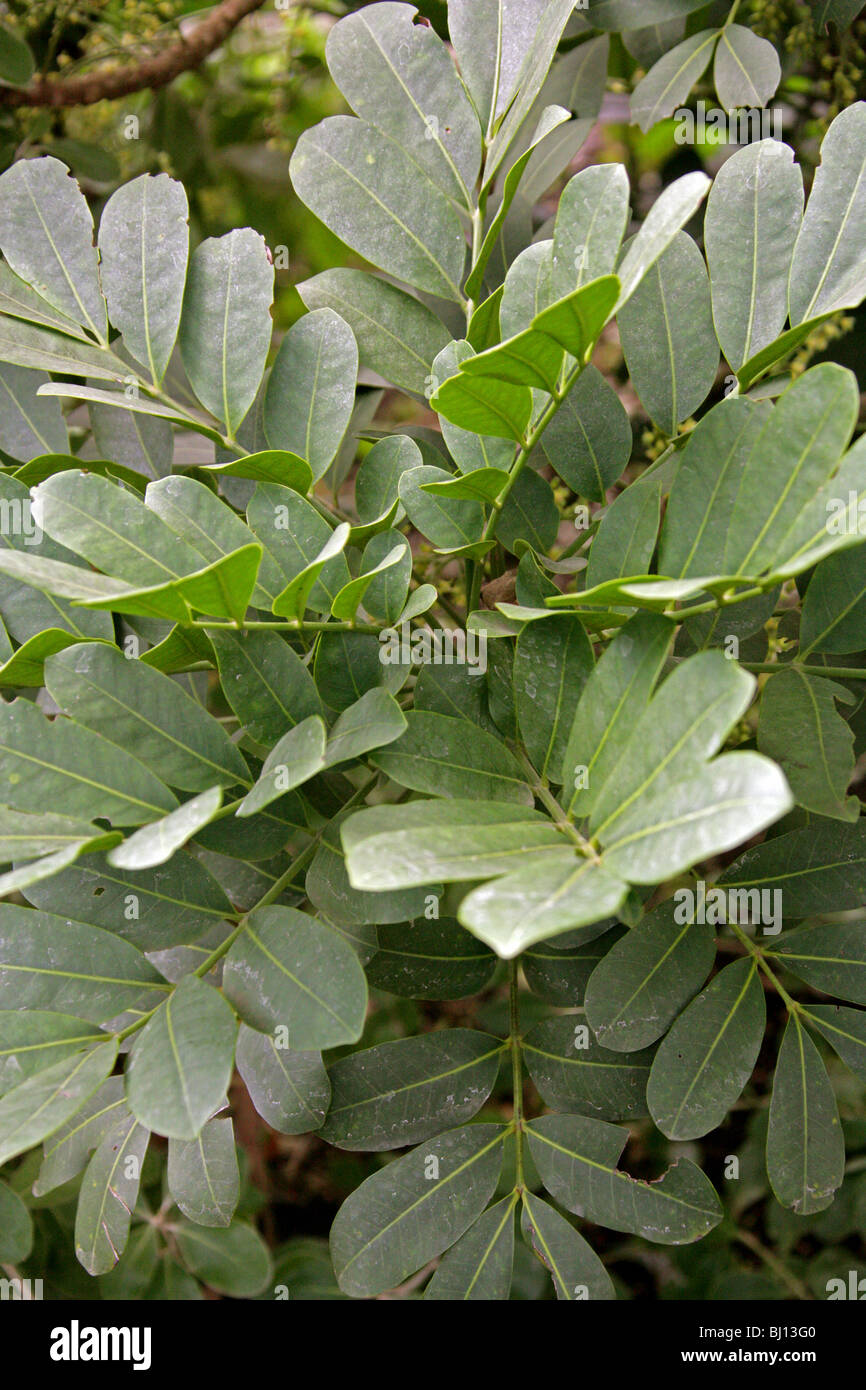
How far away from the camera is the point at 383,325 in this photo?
2.21ft

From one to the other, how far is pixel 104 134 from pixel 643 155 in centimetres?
74

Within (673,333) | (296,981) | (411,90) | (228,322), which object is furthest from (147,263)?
(296,981)

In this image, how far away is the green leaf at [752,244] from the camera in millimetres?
587

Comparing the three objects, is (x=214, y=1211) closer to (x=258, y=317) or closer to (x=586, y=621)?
(x=586, y=621)

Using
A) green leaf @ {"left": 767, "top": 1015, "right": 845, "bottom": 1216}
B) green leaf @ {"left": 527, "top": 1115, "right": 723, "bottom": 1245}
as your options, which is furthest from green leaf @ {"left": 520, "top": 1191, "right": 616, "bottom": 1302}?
green leaf @ {"left": 767, "top": 1015, "right": 845, "bottom": 1216}

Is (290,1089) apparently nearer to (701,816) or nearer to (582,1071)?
(582,1071)

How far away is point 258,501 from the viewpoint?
22.0 inches

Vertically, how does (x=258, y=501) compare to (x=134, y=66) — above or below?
below

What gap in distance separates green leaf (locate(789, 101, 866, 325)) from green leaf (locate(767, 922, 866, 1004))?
35 centimetres

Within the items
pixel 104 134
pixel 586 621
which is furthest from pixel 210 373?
pixel 104 134

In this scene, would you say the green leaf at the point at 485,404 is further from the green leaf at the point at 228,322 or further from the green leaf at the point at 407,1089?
the green leaf at the point at 407,1089

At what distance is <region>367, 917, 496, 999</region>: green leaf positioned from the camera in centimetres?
65

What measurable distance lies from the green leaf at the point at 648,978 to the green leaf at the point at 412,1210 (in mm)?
123

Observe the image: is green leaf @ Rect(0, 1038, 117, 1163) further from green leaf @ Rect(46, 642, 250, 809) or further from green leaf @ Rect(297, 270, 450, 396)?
green leaf @ Rect(297, 270, 450, 396)
